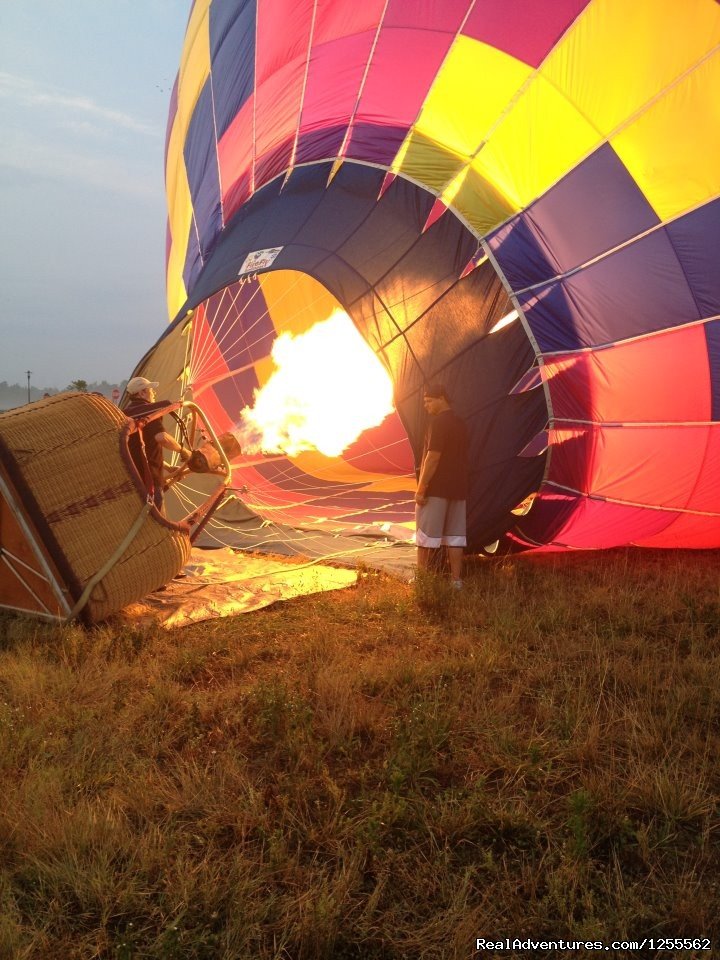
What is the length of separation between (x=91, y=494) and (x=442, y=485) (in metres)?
2.05

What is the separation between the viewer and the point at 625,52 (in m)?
4.35

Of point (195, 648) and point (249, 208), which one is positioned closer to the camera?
point (195, 648)

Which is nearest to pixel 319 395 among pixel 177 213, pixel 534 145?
pixel 177 213

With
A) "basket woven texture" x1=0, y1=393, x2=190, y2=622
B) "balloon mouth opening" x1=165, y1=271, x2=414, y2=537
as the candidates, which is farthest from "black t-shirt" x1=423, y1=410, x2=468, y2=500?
"balloon mouth opening" x1=165, y1=271, x2=414, y2=537

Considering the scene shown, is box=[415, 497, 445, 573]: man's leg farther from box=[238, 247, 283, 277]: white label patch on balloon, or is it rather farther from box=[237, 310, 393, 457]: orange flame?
box=[237, 310, 393, 457]: orange flame

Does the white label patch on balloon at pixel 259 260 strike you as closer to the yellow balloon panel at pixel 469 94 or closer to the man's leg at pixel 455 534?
the yellow balloon panel at pixel 469 94

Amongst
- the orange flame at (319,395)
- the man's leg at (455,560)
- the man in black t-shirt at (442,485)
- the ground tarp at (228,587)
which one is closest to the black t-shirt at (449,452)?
the man in black t-shirt at (442,485)

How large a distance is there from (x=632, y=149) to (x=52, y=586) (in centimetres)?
388

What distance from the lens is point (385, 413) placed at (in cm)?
842

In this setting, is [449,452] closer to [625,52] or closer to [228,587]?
[228,587]

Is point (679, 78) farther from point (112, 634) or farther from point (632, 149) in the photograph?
point (112, 634)

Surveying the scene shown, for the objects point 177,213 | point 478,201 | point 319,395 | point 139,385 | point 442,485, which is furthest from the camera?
point 319,395

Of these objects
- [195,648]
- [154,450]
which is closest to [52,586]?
[195,648]

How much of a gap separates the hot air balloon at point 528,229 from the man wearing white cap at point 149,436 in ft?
3.31
